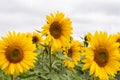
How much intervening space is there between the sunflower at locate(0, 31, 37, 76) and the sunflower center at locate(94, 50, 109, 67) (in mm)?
945

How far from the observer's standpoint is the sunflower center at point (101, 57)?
6874 mm

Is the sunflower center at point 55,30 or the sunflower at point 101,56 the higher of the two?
the sunflower center at point 55,30

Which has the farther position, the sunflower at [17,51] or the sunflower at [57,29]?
the sunflower at [57,29]

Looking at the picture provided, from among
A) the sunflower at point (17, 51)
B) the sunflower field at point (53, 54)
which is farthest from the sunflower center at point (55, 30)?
the sunflower at point (17, 51)

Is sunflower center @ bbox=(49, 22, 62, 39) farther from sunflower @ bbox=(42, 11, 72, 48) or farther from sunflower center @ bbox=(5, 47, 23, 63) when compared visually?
sunflower center @ bbox=(5, 47, 23, 63)

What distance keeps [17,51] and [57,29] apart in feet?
3.71

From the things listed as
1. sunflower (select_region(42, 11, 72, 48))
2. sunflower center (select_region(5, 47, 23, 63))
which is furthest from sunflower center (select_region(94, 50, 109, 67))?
sunflower center (select_region(5, 47, 23, 63))

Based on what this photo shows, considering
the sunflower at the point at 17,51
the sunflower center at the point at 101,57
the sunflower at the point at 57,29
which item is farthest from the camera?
the sunflower at the point at 57,29

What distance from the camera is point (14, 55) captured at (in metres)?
6.65

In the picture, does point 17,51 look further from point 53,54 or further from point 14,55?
point 53,54

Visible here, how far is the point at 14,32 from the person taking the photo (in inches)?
263

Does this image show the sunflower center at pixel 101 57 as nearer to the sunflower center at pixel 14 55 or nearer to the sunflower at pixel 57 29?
the sunflower at pixel 57 29

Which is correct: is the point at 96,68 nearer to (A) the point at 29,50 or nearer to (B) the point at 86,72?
(A) the point at 29,50

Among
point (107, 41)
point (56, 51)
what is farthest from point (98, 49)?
point (56, 51)
